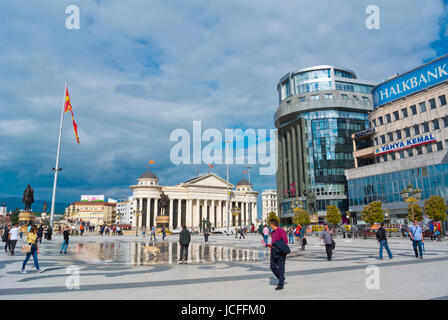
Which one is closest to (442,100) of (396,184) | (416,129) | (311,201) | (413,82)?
(416,129)

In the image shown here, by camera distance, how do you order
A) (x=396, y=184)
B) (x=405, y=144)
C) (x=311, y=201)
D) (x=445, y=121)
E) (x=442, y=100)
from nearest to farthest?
(x=445, y=121), (x=442, y=100), (x=405, y=144), (x=396, y=184), (x=311, y=201)

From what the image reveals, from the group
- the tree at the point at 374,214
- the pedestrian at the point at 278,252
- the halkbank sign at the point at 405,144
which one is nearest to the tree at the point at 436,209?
the tree at the point at 374,214

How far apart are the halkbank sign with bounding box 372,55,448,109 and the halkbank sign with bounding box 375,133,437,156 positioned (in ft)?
28.9

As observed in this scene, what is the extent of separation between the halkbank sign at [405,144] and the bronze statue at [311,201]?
23.7m

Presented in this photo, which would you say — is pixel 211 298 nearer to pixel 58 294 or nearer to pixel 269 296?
pixel 269 296

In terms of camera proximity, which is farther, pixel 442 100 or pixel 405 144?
pixel 405 144

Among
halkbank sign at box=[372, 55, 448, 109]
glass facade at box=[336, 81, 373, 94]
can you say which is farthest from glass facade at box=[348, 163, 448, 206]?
glass facade at box=[336, 81, 373, 94]

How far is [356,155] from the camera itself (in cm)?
6925

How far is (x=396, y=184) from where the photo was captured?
57.0 m

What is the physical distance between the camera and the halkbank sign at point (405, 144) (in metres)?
52.1

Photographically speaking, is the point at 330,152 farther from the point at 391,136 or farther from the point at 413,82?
the point at 413,82

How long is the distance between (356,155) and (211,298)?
226ft

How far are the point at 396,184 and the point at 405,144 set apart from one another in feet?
23.6

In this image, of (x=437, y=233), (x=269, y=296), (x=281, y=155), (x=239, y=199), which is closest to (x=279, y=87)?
(x=281, y=155)
